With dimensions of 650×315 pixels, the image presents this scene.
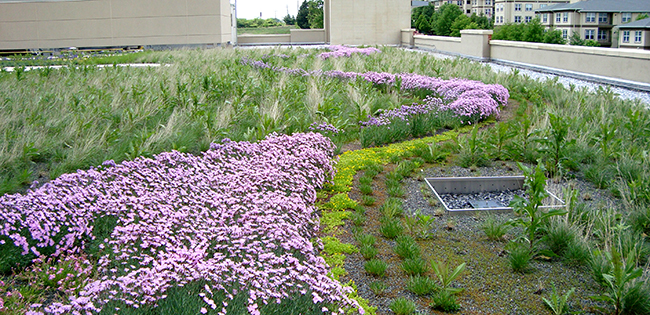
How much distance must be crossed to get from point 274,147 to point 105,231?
228 centimetres

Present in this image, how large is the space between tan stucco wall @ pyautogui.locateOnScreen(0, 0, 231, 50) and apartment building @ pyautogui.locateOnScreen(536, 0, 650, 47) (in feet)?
214

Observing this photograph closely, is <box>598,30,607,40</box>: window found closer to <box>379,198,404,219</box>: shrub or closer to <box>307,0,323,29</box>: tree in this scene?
<box>307,0,323,29</box>: tree

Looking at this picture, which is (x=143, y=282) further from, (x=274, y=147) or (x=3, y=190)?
(x=274, y=147)

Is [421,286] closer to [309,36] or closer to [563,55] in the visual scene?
[563,55]

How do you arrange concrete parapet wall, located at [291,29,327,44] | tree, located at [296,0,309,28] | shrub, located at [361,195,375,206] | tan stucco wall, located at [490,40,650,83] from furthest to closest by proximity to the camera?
1. tree, located at [296,0,309,28]
2. concrete parapet wall, located at [291,29,327,44]
3. tan stucco wall, located at [490,40,650,83]
4. shrub, located at [361,195,375,206]

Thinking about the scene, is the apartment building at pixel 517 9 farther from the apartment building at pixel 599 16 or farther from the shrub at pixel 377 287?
the shrub at pixel 377 287

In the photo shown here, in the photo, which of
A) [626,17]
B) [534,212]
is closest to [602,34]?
[626,17]

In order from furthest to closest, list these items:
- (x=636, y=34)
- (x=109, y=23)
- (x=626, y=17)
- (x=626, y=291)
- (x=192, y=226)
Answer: (x=626, y=17) → (x=636, y=34) → (x=109, y=23) → (x=192, y=226) → (x=626, y=291)

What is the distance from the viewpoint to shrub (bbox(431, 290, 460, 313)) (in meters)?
3.39

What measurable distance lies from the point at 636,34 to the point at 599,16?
17.1m

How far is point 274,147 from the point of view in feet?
19.8

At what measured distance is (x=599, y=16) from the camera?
78938 millimetres

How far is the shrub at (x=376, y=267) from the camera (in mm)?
3832

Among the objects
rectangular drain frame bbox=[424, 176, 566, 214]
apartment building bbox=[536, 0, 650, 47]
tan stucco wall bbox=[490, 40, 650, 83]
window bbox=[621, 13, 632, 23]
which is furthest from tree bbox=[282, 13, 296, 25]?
rectangular drain frame bbox=[424, 176, 566, 214]
